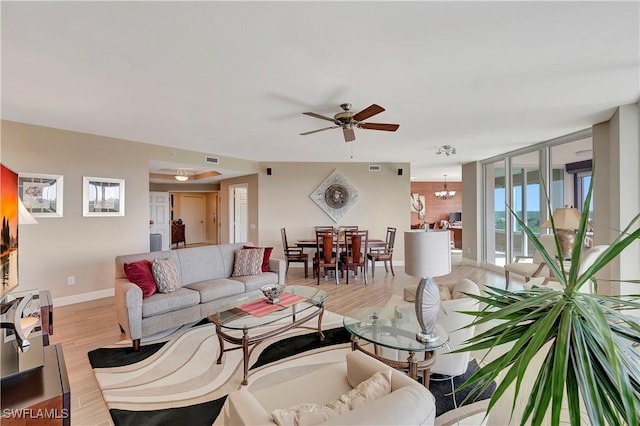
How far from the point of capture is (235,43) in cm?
209

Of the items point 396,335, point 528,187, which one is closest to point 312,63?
point 396,335

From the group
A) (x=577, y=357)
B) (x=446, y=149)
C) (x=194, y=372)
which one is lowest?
(x=194, y=372)

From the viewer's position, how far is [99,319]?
365cm

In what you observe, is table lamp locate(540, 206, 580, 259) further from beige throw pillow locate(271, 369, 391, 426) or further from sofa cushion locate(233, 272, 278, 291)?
beige throw pillow locate(271, 369, 391, 426)

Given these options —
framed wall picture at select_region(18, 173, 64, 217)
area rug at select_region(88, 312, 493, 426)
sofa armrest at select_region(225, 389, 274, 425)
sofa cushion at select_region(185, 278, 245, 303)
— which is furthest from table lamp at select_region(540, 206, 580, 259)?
framed wall picture at select_region(18, 173, 64, 217)

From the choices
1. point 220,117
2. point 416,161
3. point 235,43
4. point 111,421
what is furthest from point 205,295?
point 416,161

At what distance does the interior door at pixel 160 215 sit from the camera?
854cm

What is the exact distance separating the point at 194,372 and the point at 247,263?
5.87 ft

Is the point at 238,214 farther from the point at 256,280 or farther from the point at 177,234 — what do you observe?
the point at 256,280

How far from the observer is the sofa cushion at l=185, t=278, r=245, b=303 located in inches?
134

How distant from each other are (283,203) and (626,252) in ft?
19.2

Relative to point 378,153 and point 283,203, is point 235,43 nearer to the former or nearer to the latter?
point 378,153

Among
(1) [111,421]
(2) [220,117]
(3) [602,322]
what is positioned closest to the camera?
(3) [602,322]

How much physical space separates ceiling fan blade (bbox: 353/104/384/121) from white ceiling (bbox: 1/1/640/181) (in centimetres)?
19
